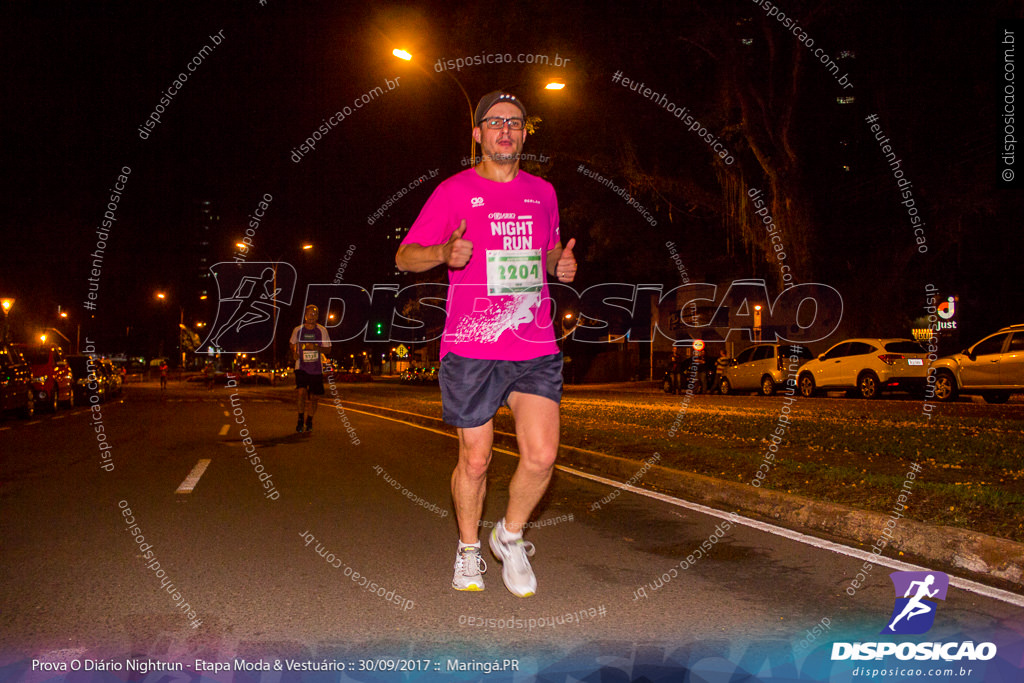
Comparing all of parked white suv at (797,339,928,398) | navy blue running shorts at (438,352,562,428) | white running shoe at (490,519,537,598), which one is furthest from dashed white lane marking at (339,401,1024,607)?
parked white suv at (797,339,928,398)

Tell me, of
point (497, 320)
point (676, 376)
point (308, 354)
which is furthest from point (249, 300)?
point (497, 320)

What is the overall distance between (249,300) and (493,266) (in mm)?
31149

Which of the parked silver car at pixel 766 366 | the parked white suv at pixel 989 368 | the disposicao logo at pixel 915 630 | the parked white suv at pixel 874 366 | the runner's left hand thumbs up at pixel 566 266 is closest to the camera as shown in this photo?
the disposicao logo at pixel 915 630

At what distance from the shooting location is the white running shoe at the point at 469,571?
4188mm

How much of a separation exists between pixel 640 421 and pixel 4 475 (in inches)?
377

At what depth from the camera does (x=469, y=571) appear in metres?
4.19

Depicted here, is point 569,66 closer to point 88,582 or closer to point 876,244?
point 876,244

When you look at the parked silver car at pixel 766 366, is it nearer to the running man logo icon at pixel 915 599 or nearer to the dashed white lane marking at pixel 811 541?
the dashed white lane marking at pixel 811 541

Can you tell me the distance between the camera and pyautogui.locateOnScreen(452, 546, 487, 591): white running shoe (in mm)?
4188

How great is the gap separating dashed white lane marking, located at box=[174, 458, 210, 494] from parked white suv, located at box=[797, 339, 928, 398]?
17260mm

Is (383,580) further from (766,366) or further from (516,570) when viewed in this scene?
(766,366)

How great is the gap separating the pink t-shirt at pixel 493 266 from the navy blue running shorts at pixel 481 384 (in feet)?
0.17

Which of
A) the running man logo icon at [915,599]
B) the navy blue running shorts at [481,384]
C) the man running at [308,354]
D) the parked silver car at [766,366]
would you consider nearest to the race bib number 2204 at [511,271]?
the navy blue running shorts at [481,384]

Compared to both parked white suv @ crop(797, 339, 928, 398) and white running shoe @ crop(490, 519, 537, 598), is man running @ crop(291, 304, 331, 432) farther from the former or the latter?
parked white suv @ crop(797, 339, 928, 398)
